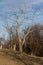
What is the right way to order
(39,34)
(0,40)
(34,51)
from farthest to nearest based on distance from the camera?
(0,40), (39,34), (34,51)

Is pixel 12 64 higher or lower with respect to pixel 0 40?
lower

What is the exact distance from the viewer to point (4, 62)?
53.6 ft

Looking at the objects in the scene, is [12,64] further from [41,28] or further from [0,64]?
[41,28]

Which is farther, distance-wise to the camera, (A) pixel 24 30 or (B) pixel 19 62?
(A) pixel 24 30

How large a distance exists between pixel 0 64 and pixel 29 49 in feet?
91.2

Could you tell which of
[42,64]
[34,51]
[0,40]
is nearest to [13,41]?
[34,51]

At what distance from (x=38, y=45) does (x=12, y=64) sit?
2774 centimetres

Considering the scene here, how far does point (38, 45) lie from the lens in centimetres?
4356

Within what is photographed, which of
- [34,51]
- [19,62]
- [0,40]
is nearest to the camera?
[19,62]

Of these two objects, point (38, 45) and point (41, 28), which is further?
point (41, 28)

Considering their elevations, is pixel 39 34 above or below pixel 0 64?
above

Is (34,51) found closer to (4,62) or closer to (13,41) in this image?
(13,41)

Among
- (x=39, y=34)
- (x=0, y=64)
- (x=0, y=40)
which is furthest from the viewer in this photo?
(x=0, y=40)

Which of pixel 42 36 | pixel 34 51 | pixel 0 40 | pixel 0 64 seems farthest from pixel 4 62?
pixel 0 40
